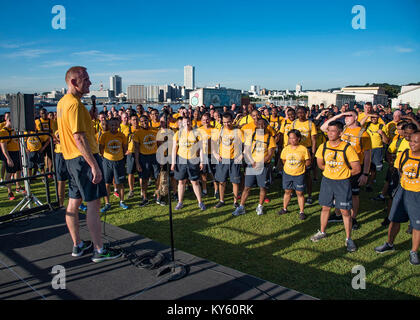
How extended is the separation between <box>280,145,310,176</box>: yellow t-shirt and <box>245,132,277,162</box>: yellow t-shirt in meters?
0.38

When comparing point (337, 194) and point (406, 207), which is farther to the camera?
point (337, 194)

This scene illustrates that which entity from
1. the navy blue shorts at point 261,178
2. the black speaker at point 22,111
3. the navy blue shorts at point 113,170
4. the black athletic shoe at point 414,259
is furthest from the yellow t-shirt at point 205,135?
the black athletic shoe at point 414,259

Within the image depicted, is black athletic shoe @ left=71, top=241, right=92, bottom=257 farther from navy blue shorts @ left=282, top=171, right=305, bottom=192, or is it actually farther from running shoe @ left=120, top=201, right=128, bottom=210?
navy blue shorts @ left=282, top=171, right=305, bottom=192

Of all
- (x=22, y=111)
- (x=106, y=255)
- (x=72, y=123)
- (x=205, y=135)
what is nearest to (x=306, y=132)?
(x=205, y=135)

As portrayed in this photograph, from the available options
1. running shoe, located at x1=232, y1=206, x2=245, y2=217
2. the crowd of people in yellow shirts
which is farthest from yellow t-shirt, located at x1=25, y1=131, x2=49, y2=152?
running shoe, located at x1=232, y1=206, x2=245, y2=217

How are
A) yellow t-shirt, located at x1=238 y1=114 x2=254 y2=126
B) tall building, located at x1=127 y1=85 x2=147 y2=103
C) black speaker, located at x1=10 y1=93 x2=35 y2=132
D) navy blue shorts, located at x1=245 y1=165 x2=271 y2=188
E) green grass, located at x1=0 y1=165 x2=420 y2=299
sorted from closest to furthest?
green grass, located at x1=0 y1=165 x2=420 y2=299 < black speaker, located at x1=10 y1=93 x2=35 y2=132 < navy blue shorts, located at x1=245 y1=165 x2=271 y2=188 < yellow t-shirt, located at x1=238 y1=114 x2=254 y2=126 < tall building, located at x1=127 y1=85 x2=147 y2=103

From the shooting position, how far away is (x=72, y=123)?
2918 mm

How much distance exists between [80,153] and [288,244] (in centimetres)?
329

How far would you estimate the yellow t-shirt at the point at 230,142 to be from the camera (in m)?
5.94

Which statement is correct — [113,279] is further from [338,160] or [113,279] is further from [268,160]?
[268,160]

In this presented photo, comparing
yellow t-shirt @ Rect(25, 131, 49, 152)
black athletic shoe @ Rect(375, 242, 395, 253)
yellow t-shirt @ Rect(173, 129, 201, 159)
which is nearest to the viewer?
black athletic shoe @ Rect(375, 242, 395, 253)

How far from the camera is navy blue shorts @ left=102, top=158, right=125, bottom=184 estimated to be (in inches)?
239

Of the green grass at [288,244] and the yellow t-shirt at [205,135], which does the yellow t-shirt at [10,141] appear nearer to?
the green grass at [288,244]

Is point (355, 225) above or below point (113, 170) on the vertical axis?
below
